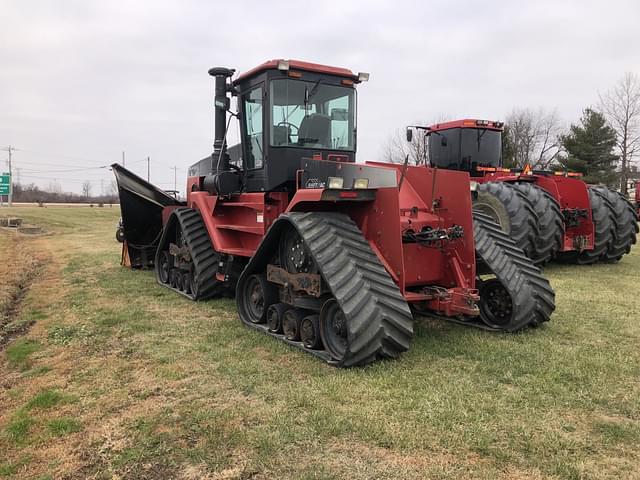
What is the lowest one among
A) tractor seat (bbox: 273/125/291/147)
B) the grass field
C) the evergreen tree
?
the grass field

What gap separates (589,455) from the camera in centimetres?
312

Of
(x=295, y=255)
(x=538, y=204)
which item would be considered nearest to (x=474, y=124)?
(x=538, y=204)

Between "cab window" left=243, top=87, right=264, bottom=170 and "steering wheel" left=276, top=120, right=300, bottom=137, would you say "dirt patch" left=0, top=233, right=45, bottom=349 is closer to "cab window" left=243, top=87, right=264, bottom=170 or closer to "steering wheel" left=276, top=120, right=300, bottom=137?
"cab window" left=243, top=87, right=264, bottom=170

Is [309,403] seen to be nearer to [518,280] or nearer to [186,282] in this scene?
[518,280]

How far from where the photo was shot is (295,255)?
18.1 feet

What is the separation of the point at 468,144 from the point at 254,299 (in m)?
7.48

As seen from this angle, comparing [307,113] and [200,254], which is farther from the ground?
[307,113]

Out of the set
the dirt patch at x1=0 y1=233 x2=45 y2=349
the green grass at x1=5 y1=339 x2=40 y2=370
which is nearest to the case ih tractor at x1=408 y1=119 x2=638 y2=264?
the green grass at x1=5 y1=339 x2=40 y2=370

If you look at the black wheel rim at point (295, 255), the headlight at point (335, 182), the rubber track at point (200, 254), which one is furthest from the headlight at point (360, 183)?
the rubber track at point (200, 254)

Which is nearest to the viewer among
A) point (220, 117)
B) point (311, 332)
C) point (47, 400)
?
point (47, 400)

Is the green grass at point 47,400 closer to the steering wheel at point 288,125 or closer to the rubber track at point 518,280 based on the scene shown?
the steering wheel at point 288,125

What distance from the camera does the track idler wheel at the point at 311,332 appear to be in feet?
16.7

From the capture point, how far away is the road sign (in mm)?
49094

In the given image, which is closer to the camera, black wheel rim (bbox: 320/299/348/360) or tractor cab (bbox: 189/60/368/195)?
black wheel rim (bbox: 320/299/348/360)
